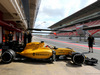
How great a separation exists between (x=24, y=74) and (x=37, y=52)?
139 centimetres

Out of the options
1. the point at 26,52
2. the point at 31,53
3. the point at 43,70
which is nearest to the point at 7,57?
the point at 26,52

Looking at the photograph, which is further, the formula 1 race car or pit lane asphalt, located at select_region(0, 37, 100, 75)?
the formula 1 race car

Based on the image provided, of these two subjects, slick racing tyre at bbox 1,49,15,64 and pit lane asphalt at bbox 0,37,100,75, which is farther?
slick racing tyre at bbox 1,49,15,64

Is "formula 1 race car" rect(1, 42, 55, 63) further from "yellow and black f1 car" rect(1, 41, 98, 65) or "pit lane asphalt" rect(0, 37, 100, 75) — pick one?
"pit lane asphalt" rect(0, 37, 100, 75)

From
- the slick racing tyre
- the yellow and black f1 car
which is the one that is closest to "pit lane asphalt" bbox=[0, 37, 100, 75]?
the slick racing tyre

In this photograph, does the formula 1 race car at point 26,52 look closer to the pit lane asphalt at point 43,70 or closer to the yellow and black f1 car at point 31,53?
the yellow and black f1 car at point 31,53

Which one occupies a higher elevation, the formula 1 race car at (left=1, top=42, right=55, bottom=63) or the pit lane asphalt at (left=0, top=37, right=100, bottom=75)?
the formula 1 race car at (left=1, top=42, right=55, bottom=63)

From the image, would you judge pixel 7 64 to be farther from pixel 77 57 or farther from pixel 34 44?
pixel 77 57

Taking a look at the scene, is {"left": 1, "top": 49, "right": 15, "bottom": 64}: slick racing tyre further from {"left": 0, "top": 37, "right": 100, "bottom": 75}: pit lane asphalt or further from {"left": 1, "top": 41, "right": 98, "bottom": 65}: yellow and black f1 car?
{"left": 0, "top": 37, "right": 100, "bottom": 75}: pit lane asphalt

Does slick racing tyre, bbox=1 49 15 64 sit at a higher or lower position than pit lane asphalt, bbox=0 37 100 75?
higher

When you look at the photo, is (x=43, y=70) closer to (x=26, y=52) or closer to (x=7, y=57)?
(x=26, y=52)

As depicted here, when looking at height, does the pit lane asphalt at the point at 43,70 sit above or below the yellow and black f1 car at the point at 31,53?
below

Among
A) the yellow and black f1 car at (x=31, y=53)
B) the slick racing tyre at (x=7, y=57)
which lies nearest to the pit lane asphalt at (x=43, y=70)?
the slick racing tyre at (x=7, y=57)

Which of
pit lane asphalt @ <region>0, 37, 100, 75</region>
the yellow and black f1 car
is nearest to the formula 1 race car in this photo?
the yellow and black f1 car
